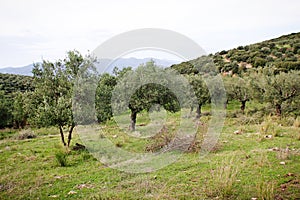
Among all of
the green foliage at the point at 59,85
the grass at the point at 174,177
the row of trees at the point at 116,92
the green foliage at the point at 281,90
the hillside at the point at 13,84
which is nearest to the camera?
the grass at the point at 174,177

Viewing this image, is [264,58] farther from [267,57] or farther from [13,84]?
[13,84]

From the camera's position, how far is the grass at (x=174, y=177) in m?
7.39

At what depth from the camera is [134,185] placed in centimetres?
847

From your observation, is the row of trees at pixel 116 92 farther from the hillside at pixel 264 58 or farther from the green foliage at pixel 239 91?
the hillside at pixel 264 58

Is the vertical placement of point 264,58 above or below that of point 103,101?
above

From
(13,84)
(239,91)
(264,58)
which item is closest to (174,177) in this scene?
(239,91)

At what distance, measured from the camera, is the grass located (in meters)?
7.39

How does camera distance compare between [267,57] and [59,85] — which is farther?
[267,57]

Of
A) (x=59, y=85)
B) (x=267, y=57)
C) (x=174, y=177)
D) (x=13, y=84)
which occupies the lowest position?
(x=174, y=177)

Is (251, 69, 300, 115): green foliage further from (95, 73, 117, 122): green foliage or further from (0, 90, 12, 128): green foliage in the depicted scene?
(0, 90, 12, 128): green foliage

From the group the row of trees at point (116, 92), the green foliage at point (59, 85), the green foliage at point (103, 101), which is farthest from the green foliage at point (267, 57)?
the green foliage at point (59, 85)

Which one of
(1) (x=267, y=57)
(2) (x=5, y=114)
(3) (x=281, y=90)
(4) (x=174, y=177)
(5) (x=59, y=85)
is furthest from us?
(1) (x=267, y=57)

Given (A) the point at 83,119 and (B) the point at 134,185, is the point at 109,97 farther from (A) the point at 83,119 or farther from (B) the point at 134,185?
(B) the point at 134,185

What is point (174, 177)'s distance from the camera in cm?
A: 896
